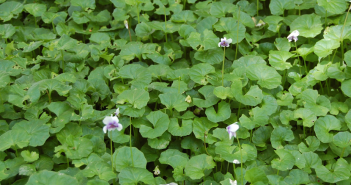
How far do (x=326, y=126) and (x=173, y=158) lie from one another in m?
0.98

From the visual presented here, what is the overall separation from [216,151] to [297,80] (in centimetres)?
91

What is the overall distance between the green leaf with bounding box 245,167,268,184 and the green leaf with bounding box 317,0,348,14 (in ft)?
4.73

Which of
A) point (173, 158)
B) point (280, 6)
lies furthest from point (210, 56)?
point (173, 158)

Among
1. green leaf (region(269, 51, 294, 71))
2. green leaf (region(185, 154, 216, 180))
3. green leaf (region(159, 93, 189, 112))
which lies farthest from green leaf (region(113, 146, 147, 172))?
green leaf (region(269, 51, 294, 71))

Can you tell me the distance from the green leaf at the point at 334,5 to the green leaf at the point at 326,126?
2.98ft

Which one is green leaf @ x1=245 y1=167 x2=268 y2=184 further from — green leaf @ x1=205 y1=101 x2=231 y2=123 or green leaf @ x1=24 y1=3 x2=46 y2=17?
green leaf @ x1=24 y1=3 x2=46 y2=17

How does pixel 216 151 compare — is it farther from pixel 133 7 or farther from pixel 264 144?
pixel 133 7

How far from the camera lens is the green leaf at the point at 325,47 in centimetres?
265

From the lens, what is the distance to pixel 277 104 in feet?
7.98

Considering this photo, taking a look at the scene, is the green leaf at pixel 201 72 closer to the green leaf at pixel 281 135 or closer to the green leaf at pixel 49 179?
the green leaf at pixel 281 135

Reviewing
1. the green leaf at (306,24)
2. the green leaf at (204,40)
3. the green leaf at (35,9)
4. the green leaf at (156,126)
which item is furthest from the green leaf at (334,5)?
the green leaf at (35,9)

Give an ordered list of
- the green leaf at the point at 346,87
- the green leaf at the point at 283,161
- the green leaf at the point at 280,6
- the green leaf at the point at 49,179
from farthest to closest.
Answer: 1. the green leaf at the point at 280,6
2. the green leaf at the point at 346,87
3. the green leaf at the point at 283,161
4. the green leaf at the point at 49,179

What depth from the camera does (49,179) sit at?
6.11 ft

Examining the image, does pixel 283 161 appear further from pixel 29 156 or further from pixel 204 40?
pixel 29 156
